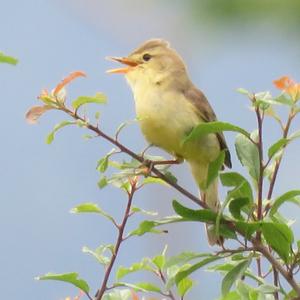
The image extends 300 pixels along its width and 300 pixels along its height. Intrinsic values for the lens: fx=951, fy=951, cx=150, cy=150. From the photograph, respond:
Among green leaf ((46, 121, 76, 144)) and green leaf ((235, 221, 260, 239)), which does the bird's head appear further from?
green leaf ((235, 221, 260, 239))

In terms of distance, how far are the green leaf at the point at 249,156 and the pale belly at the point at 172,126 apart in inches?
15.8

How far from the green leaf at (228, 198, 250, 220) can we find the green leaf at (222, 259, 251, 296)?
0.08 metres

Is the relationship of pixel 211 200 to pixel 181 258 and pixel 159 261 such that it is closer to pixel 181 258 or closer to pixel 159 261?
pixel 159 261

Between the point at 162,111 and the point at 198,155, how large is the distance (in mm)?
130

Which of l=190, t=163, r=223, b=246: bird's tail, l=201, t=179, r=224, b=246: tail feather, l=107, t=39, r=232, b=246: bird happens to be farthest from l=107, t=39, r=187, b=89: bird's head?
l=201, t=179, r=224, b=246: tail feather

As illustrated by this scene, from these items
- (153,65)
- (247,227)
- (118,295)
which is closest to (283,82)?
(247,227)

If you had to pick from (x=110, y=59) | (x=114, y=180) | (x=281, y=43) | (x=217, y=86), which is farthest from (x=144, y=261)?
(x=217, y=86)

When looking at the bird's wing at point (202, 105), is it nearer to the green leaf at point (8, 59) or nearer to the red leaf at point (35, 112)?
the red leaf at point (35, 112)

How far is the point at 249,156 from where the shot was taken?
1639 millimetres

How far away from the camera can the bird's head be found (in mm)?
2371

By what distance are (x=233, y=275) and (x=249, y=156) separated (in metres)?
0.22

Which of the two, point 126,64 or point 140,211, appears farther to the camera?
point 126,64

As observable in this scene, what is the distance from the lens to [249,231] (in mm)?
1536

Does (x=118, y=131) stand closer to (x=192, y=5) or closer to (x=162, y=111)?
(x=162, y=111)
